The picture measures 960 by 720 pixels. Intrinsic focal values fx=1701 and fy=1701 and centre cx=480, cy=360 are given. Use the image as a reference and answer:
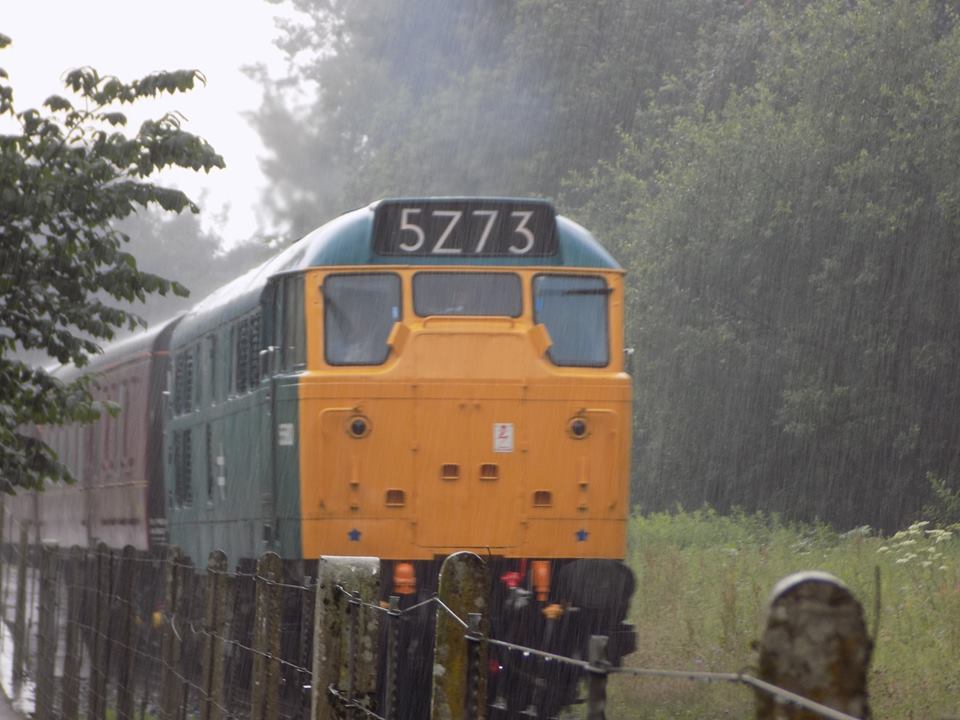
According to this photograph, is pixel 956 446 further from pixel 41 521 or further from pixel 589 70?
pixel 589 70

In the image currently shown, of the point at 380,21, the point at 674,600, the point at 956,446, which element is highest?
the point at 380,21

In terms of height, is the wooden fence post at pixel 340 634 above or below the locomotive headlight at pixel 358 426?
below

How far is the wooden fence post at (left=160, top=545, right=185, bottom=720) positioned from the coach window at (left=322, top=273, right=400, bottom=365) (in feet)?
10.5

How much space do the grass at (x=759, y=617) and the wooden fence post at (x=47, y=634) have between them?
424 centimetres

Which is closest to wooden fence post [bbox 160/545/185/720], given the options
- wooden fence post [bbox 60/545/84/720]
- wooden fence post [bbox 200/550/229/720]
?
wooden fence post [bbox 200/550/229/720]

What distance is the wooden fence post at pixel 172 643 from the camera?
8523 millimetres

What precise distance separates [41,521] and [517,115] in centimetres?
2166

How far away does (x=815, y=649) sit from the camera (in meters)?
2.46

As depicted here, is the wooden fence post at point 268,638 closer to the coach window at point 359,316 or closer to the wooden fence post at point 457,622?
the wooden fence post at point 457,622

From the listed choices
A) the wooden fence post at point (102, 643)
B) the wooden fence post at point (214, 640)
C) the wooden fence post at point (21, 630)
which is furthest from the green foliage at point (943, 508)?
the wooden fence post at point (214, 640)

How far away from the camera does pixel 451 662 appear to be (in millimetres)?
4859

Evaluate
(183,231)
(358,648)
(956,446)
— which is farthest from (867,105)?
(183,231)

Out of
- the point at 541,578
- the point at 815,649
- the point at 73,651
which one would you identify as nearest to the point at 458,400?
the point at 541,578

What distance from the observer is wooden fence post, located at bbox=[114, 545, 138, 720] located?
959cm
